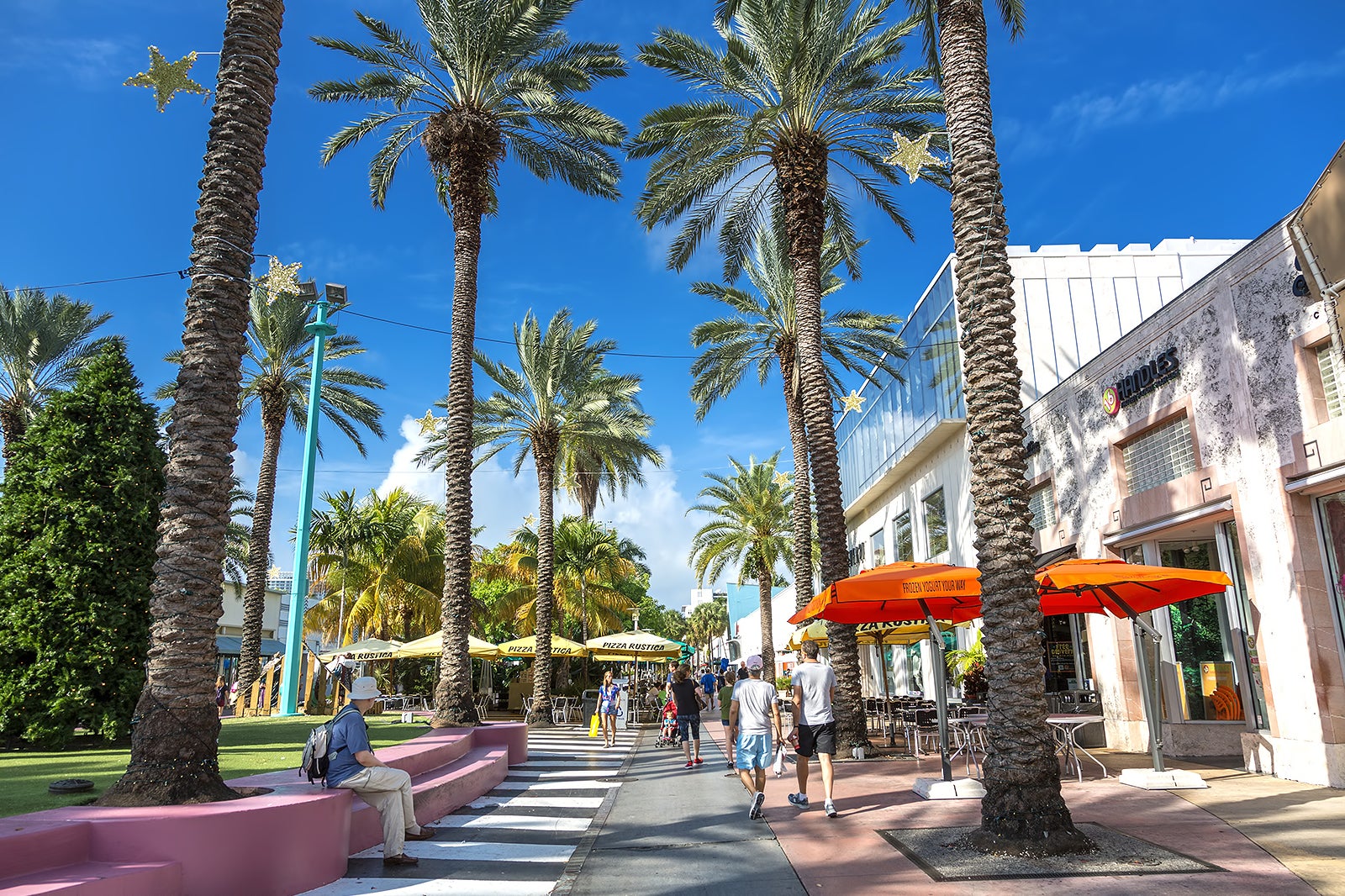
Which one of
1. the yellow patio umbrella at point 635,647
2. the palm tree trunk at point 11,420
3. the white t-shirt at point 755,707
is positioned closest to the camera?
the white t-shirt at point 755,707

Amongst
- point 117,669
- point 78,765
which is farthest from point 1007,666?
point 117,669

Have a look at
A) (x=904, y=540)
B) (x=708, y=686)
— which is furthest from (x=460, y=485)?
(x=904, y=540)

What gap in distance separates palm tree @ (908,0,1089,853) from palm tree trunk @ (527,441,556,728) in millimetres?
19135

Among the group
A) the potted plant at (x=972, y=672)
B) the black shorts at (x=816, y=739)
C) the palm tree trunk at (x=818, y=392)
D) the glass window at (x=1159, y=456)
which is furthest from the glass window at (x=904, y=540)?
the black shorts at (x=816, y=739)

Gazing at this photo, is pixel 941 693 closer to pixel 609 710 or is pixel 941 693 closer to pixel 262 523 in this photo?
pixel 609 710

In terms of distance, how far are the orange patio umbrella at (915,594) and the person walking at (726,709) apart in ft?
6.21

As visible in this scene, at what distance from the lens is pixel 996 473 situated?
7.65m

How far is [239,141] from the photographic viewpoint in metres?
7.76

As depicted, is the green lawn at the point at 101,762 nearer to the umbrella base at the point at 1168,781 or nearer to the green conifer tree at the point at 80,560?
the green conifer tree at the point at 80,560

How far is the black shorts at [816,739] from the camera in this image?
30.2 ft

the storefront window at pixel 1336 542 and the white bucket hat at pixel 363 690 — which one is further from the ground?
the storefront window at pixel 1336 542

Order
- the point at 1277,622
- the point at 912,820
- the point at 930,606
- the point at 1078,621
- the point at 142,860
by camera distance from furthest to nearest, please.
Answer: the point at 1078,621, the point at 930,606, the point at 1277,622, the point at 912,820, the point at 142,860

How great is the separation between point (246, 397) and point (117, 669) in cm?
1771

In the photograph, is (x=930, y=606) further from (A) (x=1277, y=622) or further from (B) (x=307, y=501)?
(B) (x=307, y=501)
